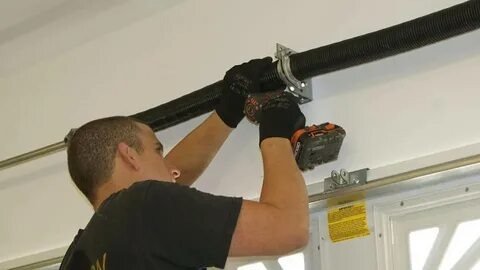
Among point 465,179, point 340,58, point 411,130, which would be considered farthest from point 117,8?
point 465,179

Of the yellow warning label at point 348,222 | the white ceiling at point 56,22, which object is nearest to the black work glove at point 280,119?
the yellow warning label at point 348,222

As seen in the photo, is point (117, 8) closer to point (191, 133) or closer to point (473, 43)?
point (191, 133)

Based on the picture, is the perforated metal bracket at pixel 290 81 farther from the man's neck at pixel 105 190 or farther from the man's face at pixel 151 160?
the man's neck at pixel 105 190

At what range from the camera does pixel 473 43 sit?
1.94 meters

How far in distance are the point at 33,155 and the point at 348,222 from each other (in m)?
1.08

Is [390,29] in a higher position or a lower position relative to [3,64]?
lower

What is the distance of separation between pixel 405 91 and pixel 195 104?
1.79ft

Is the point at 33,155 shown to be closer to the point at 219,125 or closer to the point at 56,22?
the point at 56,22

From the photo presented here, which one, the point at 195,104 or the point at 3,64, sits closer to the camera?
the point at 195,104

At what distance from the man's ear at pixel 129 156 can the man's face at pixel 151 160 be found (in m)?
0.01

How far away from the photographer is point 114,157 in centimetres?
193

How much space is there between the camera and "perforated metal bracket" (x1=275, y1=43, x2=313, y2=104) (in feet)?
6.75

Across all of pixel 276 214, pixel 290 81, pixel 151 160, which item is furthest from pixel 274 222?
pixel 290 81

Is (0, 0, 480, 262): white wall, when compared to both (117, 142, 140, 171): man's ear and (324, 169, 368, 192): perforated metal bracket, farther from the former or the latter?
(117, 142, 140, 171): man's ear
